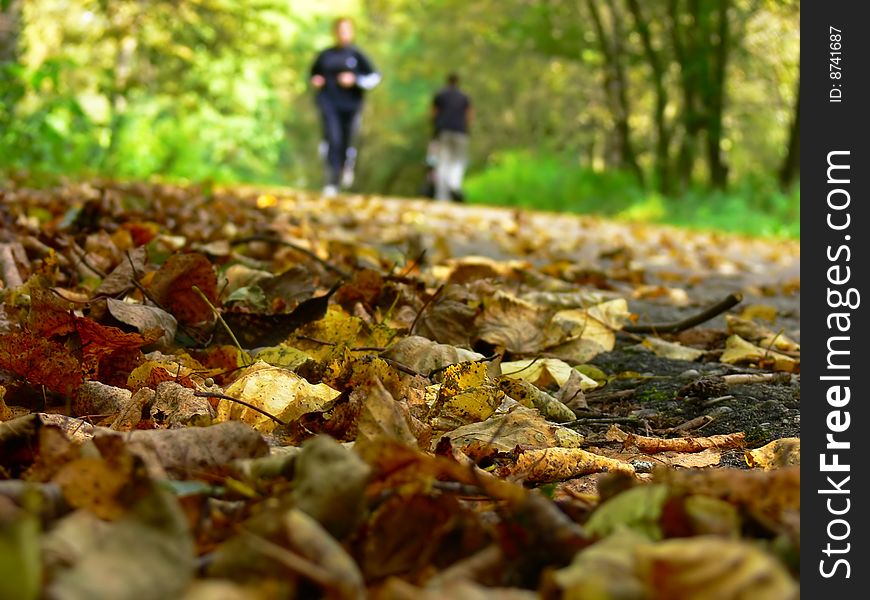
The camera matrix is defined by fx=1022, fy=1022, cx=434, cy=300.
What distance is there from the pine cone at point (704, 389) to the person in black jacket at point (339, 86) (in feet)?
36.1

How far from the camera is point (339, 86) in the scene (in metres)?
13.3

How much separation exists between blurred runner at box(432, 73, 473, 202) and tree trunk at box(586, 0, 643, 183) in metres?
3.55

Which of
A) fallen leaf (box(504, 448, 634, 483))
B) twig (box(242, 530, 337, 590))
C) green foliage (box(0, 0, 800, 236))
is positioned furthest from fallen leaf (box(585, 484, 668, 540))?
green foliage (box(0, 0, 800, 236))

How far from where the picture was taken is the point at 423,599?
2.30 ft

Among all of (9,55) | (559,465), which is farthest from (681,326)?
(9,55)

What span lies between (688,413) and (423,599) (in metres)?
1.42

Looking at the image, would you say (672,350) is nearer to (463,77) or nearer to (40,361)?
(40,361)

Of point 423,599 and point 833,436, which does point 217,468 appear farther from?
point 833,436

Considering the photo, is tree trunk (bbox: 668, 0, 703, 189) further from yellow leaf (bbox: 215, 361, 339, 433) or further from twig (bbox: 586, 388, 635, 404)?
yellow leaf (bbox: 215, 361, 339, 433)

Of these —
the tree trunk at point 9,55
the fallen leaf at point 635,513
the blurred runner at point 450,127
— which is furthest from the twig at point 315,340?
the blurred runner at point 450,127

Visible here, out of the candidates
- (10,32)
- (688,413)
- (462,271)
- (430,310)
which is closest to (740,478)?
(688,413)

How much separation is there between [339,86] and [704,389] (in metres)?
11.7

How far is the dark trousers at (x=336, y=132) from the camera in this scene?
13.4 m

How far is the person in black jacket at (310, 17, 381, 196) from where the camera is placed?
13.2 meters
